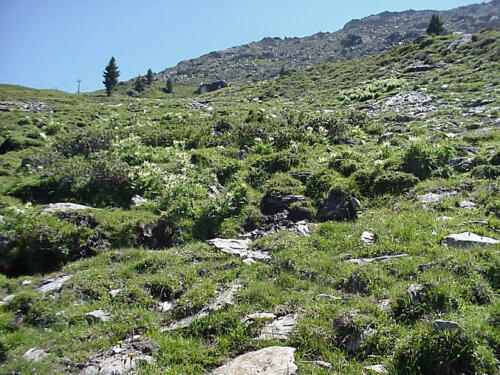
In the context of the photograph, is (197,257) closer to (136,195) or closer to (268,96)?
(136,195)

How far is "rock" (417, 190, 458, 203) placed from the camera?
9539 millimetres

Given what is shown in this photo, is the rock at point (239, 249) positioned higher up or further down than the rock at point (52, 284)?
higher up

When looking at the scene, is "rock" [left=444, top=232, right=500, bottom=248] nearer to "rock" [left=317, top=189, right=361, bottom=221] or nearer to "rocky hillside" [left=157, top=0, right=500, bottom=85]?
"rock" [left=317, top=189, right=361, bottom=221]

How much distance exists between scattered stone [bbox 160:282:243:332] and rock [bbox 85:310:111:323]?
3.71 ft

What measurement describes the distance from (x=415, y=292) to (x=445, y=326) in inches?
41.1

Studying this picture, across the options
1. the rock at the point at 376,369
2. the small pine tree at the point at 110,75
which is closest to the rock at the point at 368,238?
the rock at the point at 376,369

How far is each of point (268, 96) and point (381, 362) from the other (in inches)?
1434

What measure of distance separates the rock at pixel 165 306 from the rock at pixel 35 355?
6.35 ft

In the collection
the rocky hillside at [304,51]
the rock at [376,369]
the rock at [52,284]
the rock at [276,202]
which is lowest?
the rock at [52,284]

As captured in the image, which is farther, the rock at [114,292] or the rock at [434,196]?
the rock at [434,196]

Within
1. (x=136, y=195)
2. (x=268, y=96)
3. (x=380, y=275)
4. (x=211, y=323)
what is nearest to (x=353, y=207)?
(x=380, y=275)

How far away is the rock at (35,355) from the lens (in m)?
5.64

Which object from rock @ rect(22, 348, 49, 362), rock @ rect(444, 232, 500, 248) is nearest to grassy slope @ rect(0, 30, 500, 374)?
rock @ rect(22, 348, 49, 362)

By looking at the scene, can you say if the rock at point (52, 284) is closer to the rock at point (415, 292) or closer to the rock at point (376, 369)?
the rock at point (376, 369)
